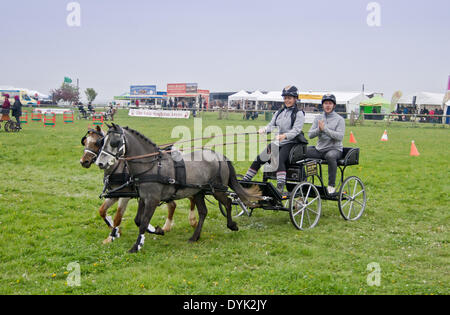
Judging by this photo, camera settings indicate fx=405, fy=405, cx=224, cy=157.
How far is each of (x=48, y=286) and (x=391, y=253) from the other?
4785mm

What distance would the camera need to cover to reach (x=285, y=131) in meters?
7.38

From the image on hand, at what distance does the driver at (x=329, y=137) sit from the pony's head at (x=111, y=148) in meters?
3.71

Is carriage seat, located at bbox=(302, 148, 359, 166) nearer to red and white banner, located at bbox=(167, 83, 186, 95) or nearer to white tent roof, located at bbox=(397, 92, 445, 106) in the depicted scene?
white tent roof, located at bbox=(397, 92, 445, 106)

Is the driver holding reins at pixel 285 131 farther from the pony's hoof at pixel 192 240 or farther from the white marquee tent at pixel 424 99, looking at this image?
the white marquee tent at pixel 424 99

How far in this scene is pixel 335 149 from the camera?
7.79 m

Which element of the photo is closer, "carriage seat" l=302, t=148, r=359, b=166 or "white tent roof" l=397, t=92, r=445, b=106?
"carriage seat" l=302, t=148, r=359, b=166

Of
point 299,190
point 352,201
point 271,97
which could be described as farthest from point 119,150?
point 271,97

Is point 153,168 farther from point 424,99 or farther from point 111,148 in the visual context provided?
point 424,99

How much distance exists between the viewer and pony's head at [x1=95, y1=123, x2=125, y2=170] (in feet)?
18.6

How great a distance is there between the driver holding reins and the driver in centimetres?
57

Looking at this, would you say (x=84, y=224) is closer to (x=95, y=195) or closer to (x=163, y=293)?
(x=95, y=195)

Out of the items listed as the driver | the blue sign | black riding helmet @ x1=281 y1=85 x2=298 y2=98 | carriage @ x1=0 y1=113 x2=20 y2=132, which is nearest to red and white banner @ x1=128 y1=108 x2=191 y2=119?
carriage @ x1=0 y1=113 x2=20 y2=132

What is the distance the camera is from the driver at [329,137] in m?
7.59
